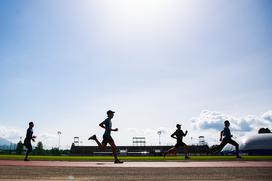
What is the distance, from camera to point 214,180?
4.80m

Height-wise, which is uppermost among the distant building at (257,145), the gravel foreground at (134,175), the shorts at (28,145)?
the shorts at (28,145)

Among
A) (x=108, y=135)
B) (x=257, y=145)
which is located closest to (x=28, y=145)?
(x=108, y=135)

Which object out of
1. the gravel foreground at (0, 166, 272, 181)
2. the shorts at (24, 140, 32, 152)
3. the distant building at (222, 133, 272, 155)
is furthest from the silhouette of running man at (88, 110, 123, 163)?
the distant building at (222, 133, 272, 155)

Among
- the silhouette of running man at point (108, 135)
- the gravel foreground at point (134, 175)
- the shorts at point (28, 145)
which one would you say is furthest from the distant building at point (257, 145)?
the gravel foreground at point (134, 175)

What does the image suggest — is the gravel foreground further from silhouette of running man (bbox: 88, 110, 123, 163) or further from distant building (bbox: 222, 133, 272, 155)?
distant building (bbox: 222, 133, 272, 155)

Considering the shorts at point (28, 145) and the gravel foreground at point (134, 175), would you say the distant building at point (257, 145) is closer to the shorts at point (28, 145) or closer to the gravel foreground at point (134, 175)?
the shorts at point (28, 145)

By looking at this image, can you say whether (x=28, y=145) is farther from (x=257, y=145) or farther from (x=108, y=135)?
(x=257, y=145)

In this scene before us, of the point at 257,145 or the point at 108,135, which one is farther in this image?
the point at 257,145

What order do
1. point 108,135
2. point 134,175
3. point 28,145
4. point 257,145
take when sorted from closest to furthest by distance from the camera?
point 134,175, point 108,135, point 28,145, point 257,145

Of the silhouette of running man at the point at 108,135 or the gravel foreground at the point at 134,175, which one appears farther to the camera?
the silhouette of running man at the point at 108,135

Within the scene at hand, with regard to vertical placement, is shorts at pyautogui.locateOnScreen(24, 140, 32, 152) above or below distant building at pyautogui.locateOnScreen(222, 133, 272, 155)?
above

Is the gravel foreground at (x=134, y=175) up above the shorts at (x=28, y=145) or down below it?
below

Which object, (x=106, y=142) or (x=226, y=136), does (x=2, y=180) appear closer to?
(x=106, y=142)

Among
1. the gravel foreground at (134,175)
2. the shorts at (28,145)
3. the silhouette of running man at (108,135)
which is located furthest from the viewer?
the shorts at (28,145)
